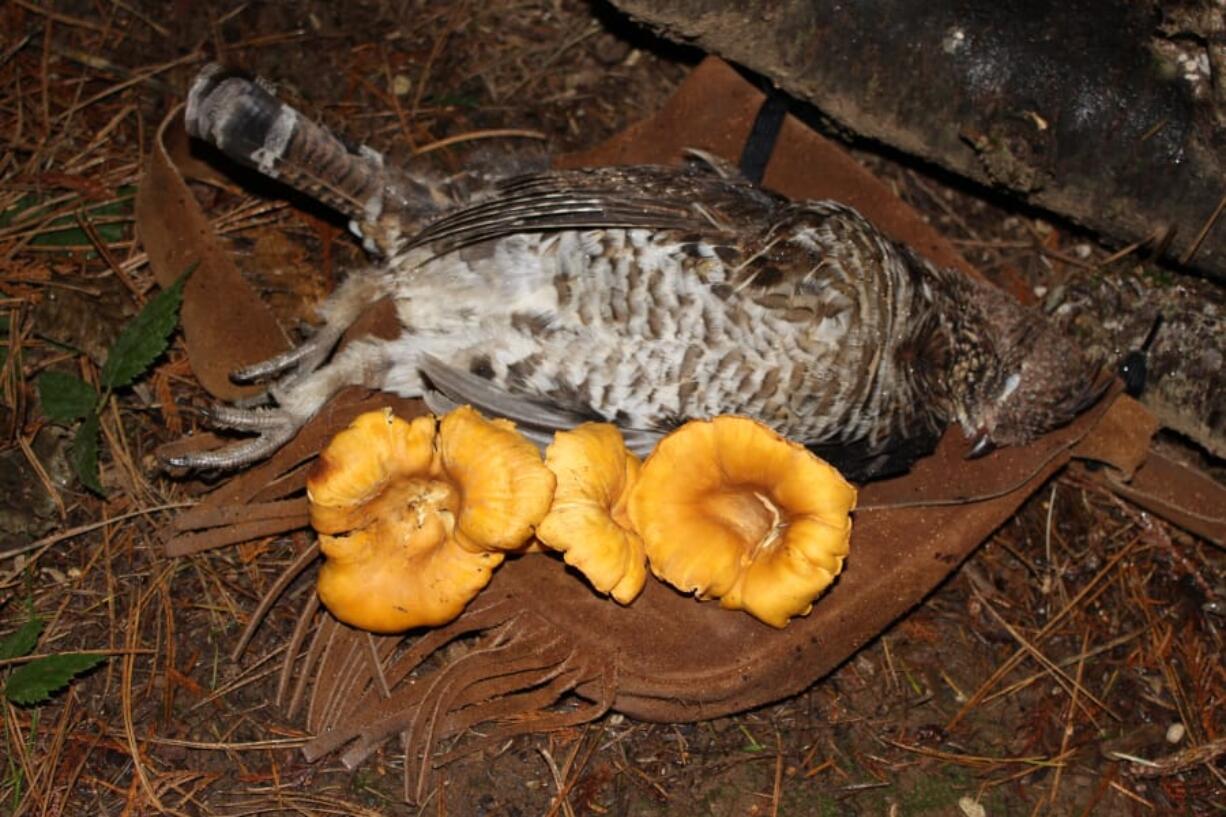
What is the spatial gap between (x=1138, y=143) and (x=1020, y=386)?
97 centimetres

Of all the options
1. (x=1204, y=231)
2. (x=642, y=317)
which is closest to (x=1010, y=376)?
(x=1204, y=231)

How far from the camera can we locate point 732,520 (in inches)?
129

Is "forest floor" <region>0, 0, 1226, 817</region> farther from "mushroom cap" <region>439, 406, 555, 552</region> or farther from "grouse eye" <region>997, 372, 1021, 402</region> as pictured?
"mushroom cap" <region>439, 406, 555, 552</region>

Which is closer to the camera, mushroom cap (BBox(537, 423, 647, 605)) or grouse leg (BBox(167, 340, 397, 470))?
mushroom cap (BBox(537, 423, 647, 605))

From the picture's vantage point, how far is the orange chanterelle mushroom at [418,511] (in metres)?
2.99

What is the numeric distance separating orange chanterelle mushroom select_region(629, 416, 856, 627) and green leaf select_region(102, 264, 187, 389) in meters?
1.57

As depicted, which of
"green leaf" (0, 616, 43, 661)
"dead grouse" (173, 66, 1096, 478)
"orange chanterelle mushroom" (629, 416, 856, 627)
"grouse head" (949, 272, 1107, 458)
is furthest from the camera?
"grouse head" (949, 272, 1107, 458)

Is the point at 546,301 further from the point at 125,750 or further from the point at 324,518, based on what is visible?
the point at 125,750

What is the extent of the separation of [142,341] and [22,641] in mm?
948

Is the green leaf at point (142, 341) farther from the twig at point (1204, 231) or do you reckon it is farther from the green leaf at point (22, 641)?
the twig at point (1204, 231)

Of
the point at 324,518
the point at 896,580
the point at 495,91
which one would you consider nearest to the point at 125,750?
the point at 324,518

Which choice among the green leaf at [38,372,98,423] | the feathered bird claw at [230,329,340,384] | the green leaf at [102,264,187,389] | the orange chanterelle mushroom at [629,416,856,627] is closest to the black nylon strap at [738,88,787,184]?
the orange chanterelle mushroom at [629,416,856,627]

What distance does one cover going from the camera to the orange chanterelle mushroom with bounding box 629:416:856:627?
3.08 m

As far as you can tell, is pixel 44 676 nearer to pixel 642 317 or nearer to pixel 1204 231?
pixel 642 317
